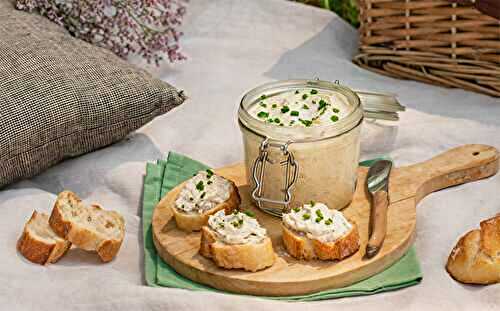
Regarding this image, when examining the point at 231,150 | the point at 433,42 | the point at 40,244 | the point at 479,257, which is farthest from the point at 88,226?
the point at 433,42

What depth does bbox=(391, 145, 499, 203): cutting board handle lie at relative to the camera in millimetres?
1859

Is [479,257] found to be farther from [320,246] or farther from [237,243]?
[237,243]

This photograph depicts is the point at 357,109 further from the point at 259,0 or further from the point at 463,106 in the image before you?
the point at 259,0

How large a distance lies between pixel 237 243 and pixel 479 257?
46 cm

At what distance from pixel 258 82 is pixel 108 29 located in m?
0.49

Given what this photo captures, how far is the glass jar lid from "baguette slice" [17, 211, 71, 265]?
17.6 inches

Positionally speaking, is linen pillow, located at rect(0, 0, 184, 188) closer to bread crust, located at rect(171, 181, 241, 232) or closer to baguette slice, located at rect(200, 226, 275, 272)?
bread crust, located at rect(171, 181, 241, 232)

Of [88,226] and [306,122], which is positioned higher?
[306,122]

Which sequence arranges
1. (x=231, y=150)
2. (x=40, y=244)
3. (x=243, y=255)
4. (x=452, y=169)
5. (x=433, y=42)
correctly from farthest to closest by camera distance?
(x=433, y=42)
(x=231, y=150)
(x=452, y=169)
(x=40, y=244)
(x=243, y=255)

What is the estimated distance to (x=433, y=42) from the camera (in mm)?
2436

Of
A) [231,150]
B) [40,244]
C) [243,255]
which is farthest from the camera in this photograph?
[231,150]

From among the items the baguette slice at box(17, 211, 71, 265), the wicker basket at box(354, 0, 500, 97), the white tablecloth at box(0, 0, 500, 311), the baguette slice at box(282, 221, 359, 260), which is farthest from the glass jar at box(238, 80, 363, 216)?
the wicker basket at box(354, 0, 500, 97)

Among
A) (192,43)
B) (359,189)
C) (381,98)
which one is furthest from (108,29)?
(359,189)

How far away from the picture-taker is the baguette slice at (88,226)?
5.44 feet
